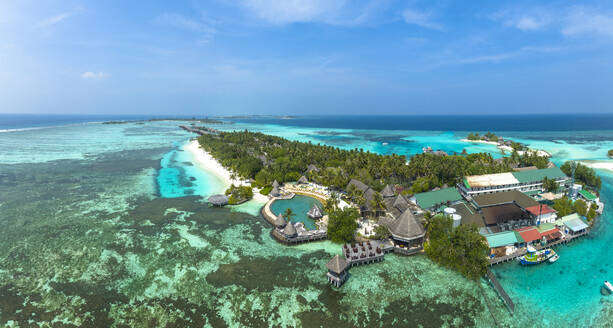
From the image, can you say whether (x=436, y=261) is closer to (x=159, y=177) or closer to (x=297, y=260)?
(x=297, y=260)

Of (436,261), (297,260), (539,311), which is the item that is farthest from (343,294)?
(539,311)

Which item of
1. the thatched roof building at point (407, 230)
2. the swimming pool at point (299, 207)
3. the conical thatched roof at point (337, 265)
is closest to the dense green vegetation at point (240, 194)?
the swimming pool at point (299, 207)

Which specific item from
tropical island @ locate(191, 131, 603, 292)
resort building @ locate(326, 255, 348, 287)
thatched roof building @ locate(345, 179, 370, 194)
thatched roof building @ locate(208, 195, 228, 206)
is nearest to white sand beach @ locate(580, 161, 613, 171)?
tropical island @ locate(191, 131, 603, 292)

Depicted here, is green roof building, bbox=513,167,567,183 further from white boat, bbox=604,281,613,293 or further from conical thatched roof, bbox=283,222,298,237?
conical thatched roof, bbox=283,222,298,237

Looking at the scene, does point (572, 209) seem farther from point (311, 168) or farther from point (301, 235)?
point (311, 168)

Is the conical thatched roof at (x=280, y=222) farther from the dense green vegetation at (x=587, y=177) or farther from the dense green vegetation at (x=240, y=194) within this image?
the dense green vegetation at (x=587, y=177)
